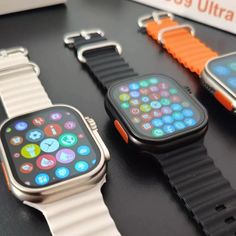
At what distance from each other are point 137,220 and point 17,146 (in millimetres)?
147

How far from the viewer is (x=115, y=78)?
562 mm

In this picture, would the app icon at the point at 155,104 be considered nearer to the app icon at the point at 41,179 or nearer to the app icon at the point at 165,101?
the app icon at the point at 165,101

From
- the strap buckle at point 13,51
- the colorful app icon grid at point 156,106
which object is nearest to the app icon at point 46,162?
the colorful app icon grid at point 156,106

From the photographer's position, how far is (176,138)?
17.6 inches

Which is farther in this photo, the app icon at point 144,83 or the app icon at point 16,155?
the app icon at point 144,83

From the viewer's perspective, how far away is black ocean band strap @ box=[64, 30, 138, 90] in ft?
1.86

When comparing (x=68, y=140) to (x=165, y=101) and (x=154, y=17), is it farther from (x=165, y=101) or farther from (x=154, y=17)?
(x=154, y=17)

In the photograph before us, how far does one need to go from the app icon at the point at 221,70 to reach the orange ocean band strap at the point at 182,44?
3 centimetres

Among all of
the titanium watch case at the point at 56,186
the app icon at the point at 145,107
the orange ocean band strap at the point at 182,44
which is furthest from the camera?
the orange ocean band strap at the point at 182,44

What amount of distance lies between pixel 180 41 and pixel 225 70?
122mm

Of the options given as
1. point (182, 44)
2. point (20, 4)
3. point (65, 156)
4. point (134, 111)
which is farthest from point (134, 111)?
point (20, 4)

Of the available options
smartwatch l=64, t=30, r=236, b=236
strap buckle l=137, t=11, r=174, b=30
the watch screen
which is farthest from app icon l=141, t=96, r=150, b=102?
strap buckle l=137, t=11, r=174, b=30

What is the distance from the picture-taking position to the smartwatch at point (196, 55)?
1.71ft

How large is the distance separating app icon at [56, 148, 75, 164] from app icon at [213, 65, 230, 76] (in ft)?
0.78
